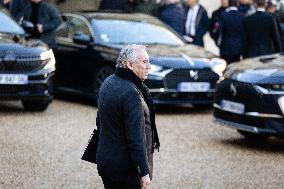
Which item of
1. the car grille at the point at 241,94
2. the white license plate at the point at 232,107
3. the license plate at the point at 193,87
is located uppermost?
the car grille at the point at 241,94

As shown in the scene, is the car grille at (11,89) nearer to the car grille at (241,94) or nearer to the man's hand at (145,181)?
the car grille at (241,94)

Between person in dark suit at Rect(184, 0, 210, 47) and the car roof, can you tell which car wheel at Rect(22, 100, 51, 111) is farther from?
person in dark suit at Rect(184, 0, 210, 47)

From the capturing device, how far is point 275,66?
10.9 m

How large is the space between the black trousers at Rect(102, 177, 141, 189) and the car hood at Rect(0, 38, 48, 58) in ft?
24.3

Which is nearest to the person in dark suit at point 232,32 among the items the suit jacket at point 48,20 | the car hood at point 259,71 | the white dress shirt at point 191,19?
the white dress shirt at point 191,19

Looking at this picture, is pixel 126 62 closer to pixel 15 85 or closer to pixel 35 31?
pixel 15 85

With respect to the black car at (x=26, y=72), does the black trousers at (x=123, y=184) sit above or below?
above

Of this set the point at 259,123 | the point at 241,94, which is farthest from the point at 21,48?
the point at 259,123

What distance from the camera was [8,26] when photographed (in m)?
14.4

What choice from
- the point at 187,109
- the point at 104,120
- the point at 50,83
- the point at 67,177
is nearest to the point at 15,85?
the point at 50,83

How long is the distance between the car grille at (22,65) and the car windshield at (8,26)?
3.92ft

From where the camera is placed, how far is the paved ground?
28.9 ft

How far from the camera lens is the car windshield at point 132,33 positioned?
14.8 m

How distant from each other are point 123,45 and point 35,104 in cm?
182
